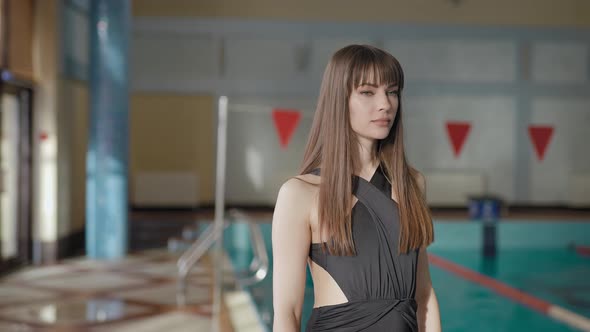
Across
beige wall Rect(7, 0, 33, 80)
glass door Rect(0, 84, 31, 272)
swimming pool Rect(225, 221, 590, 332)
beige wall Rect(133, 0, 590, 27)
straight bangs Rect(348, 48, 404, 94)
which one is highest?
beige wall Rect(133, 0, 590, 27)

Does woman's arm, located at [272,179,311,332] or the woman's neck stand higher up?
the woman's neck

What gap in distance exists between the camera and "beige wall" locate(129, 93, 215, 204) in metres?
12.6

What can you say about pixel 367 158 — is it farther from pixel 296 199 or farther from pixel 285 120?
pixel 285 120

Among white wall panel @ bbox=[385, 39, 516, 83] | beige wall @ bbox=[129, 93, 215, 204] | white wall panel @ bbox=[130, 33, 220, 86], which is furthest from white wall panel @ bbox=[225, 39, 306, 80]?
white wall panel @ bbox=[385, 39, 516, 83]

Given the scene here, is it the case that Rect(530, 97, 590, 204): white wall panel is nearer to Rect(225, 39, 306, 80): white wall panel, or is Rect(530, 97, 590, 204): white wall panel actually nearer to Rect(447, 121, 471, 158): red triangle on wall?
Rect(225, 39, 306, 80): white wall panel

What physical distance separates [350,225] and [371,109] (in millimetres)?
224

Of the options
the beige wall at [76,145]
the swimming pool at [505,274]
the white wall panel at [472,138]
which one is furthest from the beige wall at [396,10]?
the swimming pool at [505,274]

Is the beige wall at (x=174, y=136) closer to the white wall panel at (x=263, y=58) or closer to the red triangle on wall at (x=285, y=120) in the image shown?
the white wall panel at (x=263, y=58)

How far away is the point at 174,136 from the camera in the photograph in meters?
12.6

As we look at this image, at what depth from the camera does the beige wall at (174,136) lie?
12578mm

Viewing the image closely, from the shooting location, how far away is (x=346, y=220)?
1.35 metres

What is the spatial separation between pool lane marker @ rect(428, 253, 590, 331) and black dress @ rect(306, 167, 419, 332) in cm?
393

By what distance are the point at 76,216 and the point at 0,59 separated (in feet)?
8.46

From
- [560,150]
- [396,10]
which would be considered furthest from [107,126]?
[560,150]
